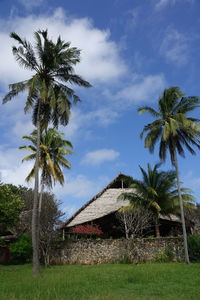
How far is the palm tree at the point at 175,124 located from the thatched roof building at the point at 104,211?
14.6 feet

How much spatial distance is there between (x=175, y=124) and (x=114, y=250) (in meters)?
9.21

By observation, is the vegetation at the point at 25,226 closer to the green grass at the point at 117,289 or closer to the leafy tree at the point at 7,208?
the leafy tree at the point at 7,208

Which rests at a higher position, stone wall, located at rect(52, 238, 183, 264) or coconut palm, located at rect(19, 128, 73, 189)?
coconut palm, located at rect(19, 128, 73, 189)

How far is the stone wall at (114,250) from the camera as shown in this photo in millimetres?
19625

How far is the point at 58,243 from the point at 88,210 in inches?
198

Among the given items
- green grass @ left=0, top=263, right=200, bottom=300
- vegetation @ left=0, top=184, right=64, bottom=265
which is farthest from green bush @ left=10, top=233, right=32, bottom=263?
green grass @ left=0, top=263, right=200, bottom=300

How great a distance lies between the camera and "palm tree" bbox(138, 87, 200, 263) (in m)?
20.1

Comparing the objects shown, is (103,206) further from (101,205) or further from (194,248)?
(194,248)

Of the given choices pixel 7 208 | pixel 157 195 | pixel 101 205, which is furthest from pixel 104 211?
pixel 7 208

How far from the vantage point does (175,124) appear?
1986cm

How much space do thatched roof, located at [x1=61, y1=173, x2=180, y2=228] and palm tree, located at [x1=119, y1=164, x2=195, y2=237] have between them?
6.45ft

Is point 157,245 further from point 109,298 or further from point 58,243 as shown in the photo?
point 109,298

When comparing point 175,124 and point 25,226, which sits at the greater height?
point 175,124

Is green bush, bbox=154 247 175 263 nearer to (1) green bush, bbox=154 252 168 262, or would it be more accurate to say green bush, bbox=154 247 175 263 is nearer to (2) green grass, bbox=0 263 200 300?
(1) green bush, bbox=154 252 168 262
